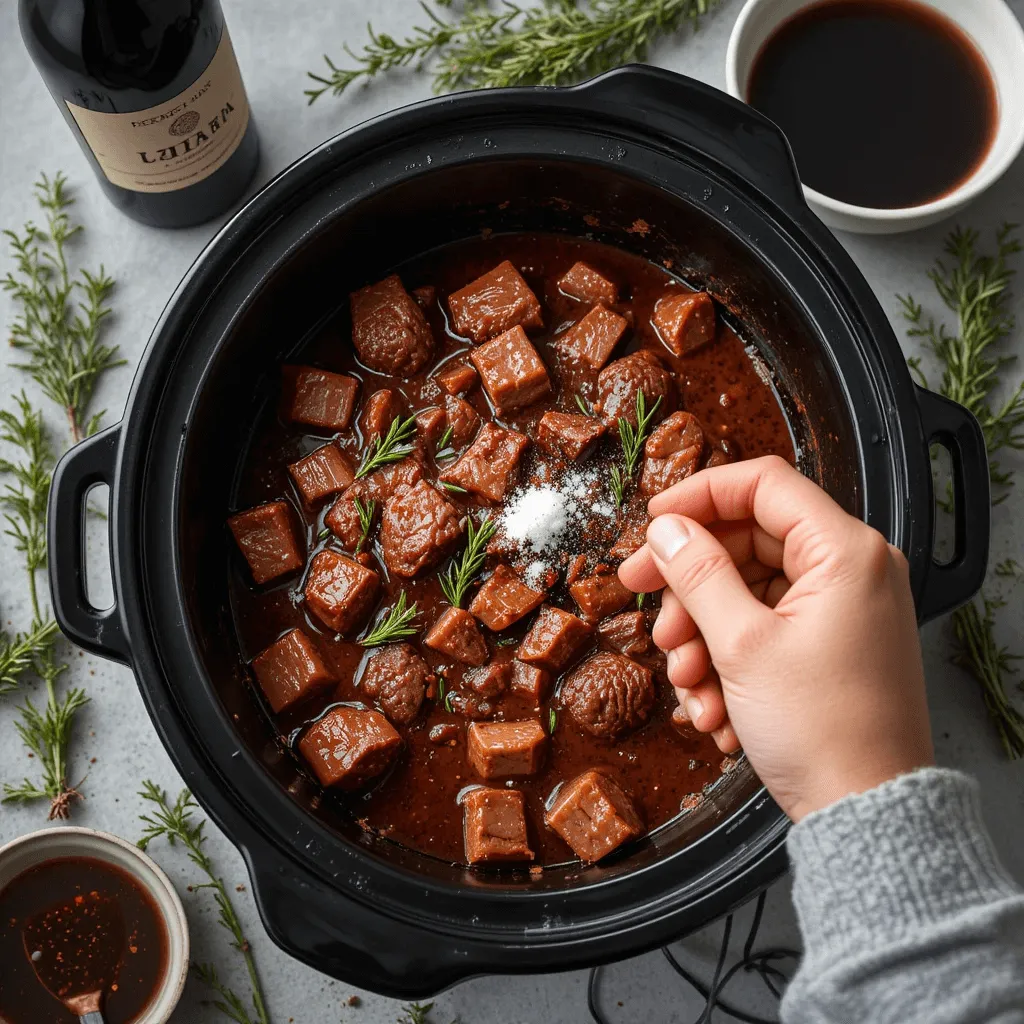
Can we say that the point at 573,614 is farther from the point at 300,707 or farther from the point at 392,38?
the point at 392,38

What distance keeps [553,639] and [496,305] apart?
3.09ft

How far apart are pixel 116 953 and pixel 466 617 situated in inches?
54.5

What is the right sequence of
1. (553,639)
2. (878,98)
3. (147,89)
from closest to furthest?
(147,89) → (553,639) → (878,98)

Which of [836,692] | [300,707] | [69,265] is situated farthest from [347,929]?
[69,265]

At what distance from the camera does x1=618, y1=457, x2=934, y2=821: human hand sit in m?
2.07

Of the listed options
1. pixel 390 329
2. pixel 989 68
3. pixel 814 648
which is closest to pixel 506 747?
pixel 814 648

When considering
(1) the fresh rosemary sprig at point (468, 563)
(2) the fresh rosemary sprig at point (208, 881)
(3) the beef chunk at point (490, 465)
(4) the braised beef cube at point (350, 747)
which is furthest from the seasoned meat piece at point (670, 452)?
(2) the fresh rosemary sprig at point (208, 881)

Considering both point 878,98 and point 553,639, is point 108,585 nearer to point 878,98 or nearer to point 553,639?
point 553,639

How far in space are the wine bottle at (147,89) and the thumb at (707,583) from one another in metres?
1.67

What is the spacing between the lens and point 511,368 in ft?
9.36

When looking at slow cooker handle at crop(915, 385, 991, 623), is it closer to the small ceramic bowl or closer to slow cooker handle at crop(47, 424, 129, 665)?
slow cooker handle at crop(47, 424, 129, 665)

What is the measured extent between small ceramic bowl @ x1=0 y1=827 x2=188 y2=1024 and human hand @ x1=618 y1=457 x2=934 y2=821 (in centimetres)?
169

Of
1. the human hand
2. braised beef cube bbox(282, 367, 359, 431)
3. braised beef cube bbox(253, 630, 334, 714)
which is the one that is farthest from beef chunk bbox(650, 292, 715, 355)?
braised beef cube bbox(253, 630, 334, 714)

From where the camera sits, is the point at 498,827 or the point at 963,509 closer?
the point at 963,509
